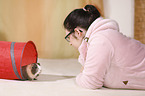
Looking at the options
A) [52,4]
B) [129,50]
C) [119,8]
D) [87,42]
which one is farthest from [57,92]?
[119,8]

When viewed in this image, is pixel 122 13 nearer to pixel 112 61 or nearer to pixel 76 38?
pixel 76 38

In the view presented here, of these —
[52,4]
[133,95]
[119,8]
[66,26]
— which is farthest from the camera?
[119,8]

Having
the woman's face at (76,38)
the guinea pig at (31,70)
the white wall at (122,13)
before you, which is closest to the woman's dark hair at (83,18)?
the woman's face at (76,38)

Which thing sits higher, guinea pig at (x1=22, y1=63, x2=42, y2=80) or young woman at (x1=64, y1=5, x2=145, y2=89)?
young woman at (x1=64, y1=5, x2=145, y2=89)

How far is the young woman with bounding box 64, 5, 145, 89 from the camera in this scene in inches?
38.9

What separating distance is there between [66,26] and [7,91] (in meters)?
0.50

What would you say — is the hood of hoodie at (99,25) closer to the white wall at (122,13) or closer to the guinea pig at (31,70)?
the guinea pig at (31,70)

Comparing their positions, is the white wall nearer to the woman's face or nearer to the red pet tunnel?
the woman's face

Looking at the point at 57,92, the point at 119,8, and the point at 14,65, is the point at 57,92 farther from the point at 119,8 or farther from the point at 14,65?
the point at 119,8

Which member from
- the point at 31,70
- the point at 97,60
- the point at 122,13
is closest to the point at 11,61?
the point at 31,70

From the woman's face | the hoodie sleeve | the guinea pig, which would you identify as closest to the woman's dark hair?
the woman's face

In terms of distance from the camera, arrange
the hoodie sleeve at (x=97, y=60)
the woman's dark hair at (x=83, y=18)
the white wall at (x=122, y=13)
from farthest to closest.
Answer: the white wall at (x=122, y=13)
the woman's dark hair at (x=83, y=18)
the hoodie sleeve at (x=97, y=60)

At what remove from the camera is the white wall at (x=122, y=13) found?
8.73ft

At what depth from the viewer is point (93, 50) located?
0.99m
